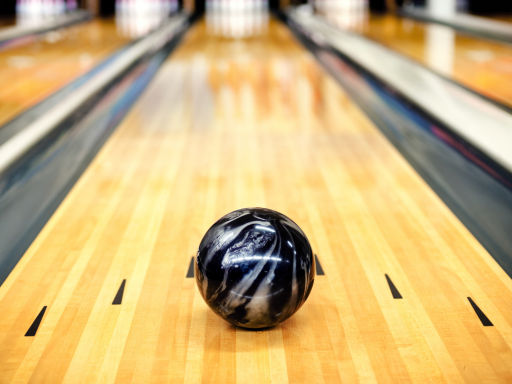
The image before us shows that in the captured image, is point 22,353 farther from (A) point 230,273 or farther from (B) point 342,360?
(B) point 342,360

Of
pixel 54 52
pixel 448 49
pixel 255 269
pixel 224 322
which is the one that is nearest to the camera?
pixel 255 269

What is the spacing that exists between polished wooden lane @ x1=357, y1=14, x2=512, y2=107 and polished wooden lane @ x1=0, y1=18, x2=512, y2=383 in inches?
31.2

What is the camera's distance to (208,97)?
10.1 feet

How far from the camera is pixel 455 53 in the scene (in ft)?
12.7

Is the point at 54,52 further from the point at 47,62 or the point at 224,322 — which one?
the point at 224,322

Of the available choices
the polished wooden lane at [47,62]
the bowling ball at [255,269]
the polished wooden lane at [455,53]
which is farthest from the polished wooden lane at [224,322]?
the polished wooden lane at [455,53]

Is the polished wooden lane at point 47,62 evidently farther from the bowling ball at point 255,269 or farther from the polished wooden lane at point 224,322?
the bowling ball at point 255,269

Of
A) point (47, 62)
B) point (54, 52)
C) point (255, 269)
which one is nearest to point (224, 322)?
point (255, 269)

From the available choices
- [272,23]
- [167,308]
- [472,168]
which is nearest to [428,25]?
[272,23]

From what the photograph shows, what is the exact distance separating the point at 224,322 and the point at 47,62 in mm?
3176

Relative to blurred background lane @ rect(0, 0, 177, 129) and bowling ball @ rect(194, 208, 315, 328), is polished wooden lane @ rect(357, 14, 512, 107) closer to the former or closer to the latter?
bowling ball @ rect(194, 208, 315, 328)

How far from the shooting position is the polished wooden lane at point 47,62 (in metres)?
2.76

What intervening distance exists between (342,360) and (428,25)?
219 inches

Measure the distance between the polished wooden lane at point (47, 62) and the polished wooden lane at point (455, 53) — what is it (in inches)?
83.0
